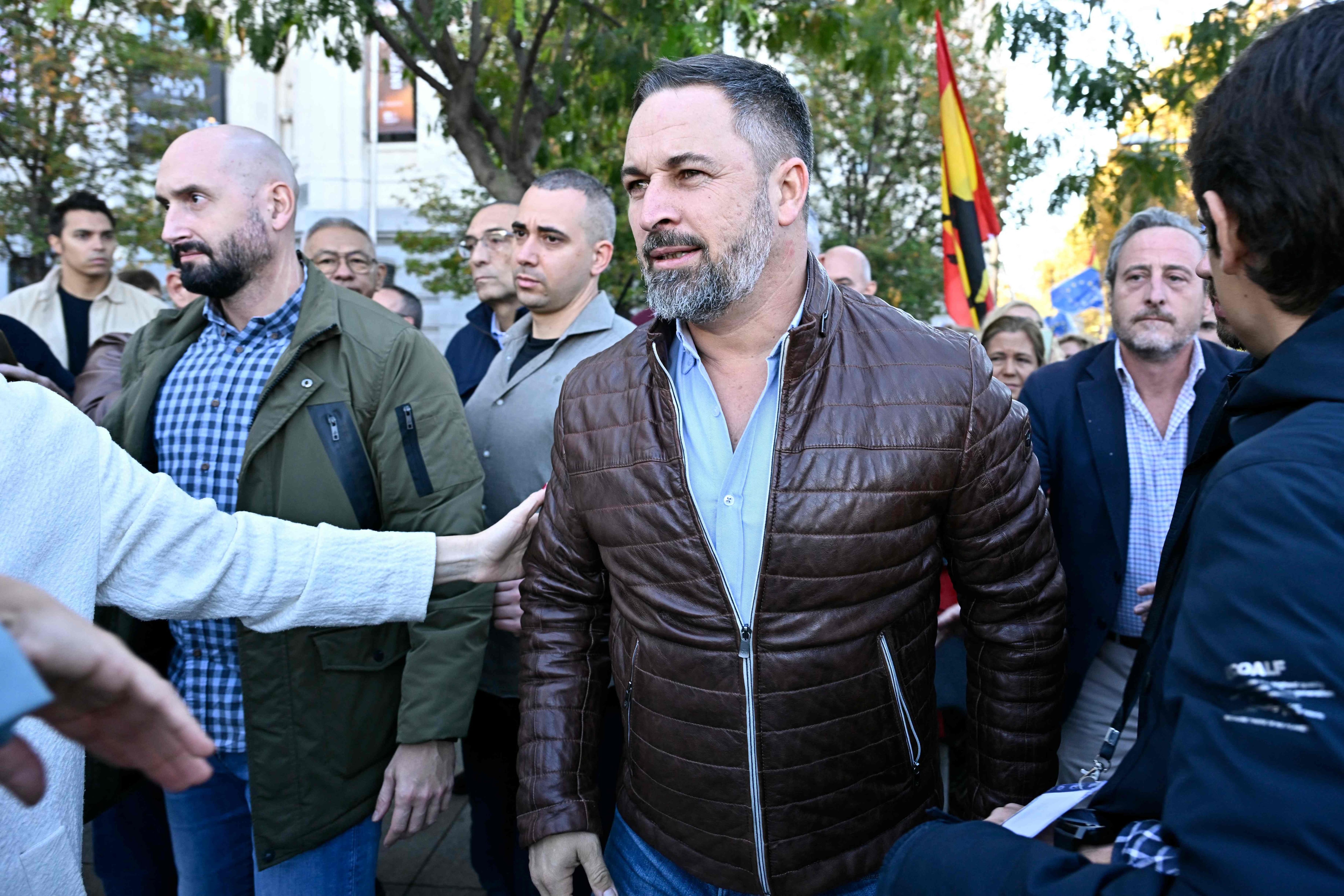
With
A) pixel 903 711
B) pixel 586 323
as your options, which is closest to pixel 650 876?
pixel 903 711

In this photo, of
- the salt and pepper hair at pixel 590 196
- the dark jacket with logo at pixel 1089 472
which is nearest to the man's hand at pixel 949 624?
the dark jacket with logo at pixel 1089 472

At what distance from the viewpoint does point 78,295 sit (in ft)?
18.9

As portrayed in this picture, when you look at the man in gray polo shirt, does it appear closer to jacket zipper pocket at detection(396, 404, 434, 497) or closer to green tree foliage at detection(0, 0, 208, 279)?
jacket zipper pocket at detection(396, 404, 434, 497)

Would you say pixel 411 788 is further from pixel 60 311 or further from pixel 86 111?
pixel 86 111

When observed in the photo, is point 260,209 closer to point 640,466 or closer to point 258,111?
point 640,466

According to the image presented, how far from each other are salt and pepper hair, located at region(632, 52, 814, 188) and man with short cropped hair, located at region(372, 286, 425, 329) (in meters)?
3.59

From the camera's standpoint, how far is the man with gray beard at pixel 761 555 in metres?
1.87

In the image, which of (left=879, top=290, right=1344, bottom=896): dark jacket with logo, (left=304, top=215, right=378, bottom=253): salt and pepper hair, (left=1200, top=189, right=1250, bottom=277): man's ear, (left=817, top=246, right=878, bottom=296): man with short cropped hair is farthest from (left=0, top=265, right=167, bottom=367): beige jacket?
(left=879, top=290, right=1344, bottom=896): dark jacket with logo

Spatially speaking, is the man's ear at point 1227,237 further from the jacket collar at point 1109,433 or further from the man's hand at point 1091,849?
the jacket collar at point 1109,433

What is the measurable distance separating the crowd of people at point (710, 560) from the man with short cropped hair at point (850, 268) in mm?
1753

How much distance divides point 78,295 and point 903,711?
5703mm

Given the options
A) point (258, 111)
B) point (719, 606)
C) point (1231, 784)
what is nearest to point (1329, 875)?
point (1231, 784)

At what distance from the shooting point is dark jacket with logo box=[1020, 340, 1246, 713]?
9.73 feet

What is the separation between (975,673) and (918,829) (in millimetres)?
825
